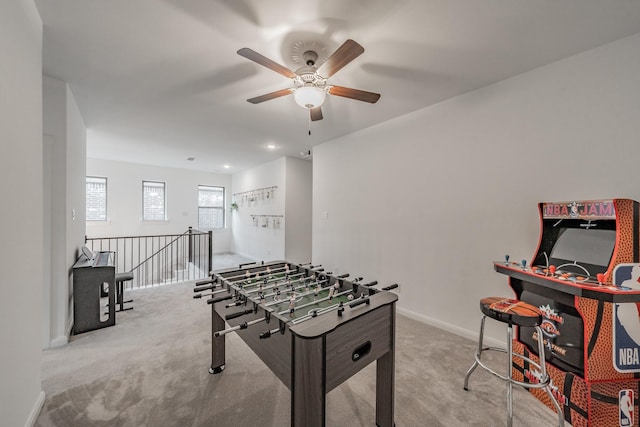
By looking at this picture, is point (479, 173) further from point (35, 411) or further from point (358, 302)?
point (35, 411)

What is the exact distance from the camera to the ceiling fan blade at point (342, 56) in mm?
1468

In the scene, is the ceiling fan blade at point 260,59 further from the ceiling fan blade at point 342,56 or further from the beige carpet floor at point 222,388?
the beige carpet floor at point 222,388

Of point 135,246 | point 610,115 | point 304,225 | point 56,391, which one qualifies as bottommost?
point 56,391

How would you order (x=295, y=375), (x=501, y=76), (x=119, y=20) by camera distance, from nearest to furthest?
(x=295, y=375), (x=119, y=20), (x=501, y=76)

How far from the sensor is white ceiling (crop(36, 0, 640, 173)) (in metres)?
1.53

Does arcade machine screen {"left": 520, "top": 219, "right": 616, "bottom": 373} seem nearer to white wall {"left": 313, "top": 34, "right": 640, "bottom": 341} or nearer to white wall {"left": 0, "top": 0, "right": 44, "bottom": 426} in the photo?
white wall {"left": 313, "top": 34, "right": 640, "bottom": 341}

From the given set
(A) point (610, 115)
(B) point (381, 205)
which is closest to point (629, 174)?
(A) point (610, 115)

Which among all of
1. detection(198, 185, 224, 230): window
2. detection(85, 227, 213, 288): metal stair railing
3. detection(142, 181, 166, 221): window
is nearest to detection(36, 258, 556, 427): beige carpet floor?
detection(85, 227, 213, 288): metal stair railing

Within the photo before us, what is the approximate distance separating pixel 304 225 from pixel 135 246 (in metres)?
4.76

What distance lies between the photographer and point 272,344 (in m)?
1.29

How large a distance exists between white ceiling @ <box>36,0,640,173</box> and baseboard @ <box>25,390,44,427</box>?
8.42ft

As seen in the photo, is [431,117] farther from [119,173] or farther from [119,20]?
[119,173]

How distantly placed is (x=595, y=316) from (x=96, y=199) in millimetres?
8691

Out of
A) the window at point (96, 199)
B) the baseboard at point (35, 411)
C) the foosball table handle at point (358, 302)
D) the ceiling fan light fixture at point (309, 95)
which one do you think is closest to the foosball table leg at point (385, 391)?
the foosball table handle at point (358, 302)
